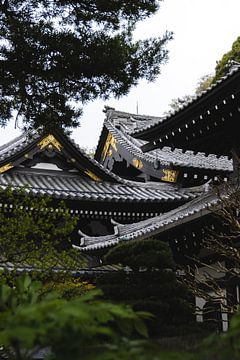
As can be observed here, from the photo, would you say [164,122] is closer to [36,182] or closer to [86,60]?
[86,60]

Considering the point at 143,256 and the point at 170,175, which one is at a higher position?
the point at 170,175

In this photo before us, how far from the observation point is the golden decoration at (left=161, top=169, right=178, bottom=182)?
648 inches

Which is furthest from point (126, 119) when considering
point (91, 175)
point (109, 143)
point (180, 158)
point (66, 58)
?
point (66, 58)

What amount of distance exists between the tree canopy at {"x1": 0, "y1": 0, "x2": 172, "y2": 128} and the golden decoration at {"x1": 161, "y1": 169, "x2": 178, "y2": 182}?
406 inches

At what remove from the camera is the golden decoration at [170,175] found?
648 inches

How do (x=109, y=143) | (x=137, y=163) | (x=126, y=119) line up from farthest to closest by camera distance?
(x=126, y=119) → (x=109, y=143) → (x=137, y=163)

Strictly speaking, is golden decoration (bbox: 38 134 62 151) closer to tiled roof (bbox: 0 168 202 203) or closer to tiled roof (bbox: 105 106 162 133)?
tiled roof (bbox: 0 168 202 203)

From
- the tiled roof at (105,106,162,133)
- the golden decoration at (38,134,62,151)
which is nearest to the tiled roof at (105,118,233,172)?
the tiled roof at (105,106,162,133)

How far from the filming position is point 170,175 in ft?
55.0

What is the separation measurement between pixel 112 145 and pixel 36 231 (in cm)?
1468

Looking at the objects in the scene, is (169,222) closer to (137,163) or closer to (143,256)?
(143,256)

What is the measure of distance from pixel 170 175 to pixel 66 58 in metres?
11.2

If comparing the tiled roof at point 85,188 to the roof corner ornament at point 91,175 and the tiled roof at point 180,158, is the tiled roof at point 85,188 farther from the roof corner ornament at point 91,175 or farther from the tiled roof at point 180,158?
the tiled roof at point 180,158

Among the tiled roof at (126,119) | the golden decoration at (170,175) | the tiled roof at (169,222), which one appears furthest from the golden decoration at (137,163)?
the tiled roof at (169,222)
